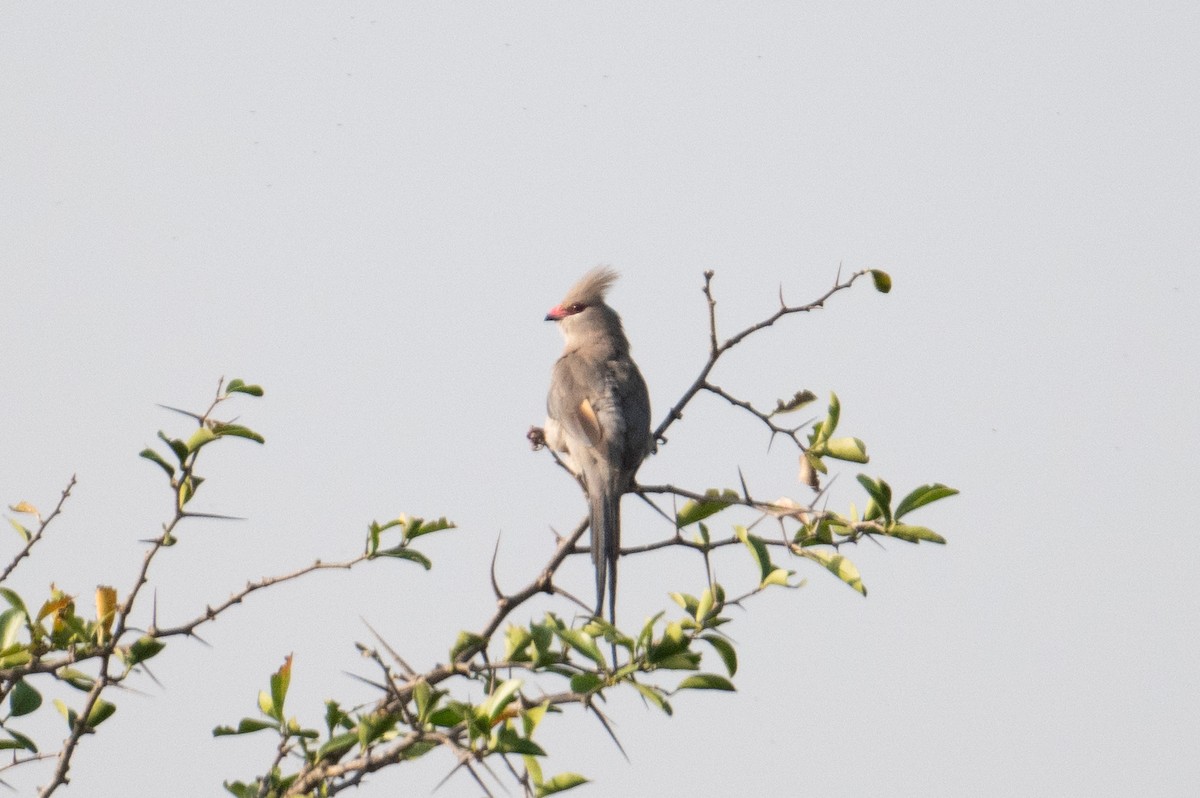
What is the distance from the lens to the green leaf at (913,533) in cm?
351

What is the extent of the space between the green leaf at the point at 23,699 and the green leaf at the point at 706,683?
5.69 feet

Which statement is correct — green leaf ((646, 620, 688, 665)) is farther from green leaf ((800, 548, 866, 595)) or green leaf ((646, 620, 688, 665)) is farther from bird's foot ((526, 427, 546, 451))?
bird's foot ((526, 427, 546, 451))

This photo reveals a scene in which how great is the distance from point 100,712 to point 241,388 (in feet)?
3.06

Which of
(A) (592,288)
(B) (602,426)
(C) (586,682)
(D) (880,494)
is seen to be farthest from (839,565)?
(A) (592,288)

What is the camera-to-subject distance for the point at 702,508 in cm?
381

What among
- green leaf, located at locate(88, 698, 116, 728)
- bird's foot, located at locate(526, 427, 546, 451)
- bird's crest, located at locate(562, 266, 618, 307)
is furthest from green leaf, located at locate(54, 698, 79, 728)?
bird's crest, located at locate(562, 266, 618, 307)

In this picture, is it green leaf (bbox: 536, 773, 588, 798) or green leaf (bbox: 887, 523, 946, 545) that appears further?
green leaf (bbox: 887, 523, 946, 545)

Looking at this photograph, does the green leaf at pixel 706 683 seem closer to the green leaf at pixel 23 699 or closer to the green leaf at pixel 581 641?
the green leaf at pixel 581 641

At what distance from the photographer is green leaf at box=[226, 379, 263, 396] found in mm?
3699

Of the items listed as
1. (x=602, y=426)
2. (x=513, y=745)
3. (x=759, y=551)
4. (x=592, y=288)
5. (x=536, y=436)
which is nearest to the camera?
(x=513, y=745)

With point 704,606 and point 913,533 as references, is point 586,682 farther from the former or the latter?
point 913,533

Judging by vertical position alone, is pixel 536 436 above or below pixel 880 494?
above

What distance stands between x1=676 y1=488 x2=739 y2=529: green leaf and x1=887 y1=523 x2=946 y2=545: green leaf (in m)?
0.48

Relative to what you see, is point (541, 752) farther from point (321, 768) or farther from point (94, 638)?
point (94, 638)
